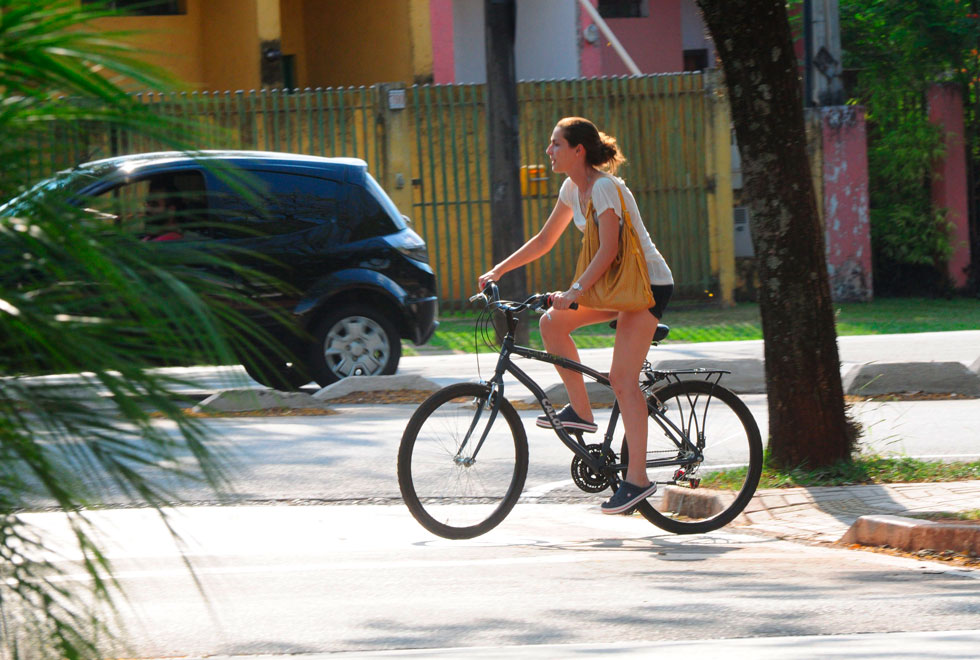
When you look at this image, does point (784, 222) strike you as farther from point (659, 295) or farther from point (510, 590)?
point (510, 590)

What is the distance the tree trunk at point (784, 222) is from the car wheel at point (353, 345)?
4.95 metres

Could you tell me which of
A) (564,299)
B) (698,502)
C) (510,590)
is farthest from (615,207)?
(510,590)

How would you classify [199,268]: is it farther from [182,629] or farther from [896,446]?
[896,446]

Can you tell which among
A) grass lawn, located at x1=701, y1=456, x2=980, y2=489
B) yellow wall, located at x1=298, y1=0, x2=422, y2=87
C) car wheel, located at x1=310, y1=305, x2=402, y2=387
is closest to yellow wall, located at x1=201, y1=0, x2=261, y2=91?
yellow wall, located at x1=298, y1=0, x2=422, y2=87

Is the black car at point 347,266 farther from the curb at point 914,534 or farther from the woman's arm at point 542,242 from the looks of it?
the curb at point 914,534

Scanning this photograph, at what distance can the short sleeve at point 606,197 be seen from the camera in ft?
19.4

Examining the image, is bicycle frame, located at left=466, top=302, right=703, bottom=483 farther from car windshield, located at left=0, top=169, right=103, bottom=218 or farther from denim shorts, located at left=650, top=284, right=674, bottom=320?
car windshield, located at left=0, top=169, right=103, bottom=218

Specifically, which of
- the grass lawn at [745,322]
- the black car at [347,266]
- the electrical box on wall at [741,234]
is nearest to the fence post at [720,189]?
the grass lawn at [745,322]

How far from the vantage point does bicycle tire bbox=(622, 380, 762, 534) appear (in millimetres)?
6371

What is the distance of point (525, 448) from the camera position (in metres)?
6.04

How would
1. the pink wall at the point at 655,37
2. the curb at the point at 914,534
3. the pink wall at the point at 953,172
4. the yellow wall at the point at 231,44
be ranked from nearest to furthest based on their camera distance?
1. the curb at the point at 914,534
2. the pink wall at the point at 953,172
3. the yellow wall at the point at 231,44
4. the pink wall at the point at 655,37

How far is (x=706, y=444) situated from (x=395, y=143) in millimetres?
11940

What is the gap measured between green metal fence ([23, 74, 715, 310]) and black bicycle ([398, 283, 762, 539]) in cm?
1148

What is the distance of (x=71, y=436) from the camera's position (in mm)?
1503
